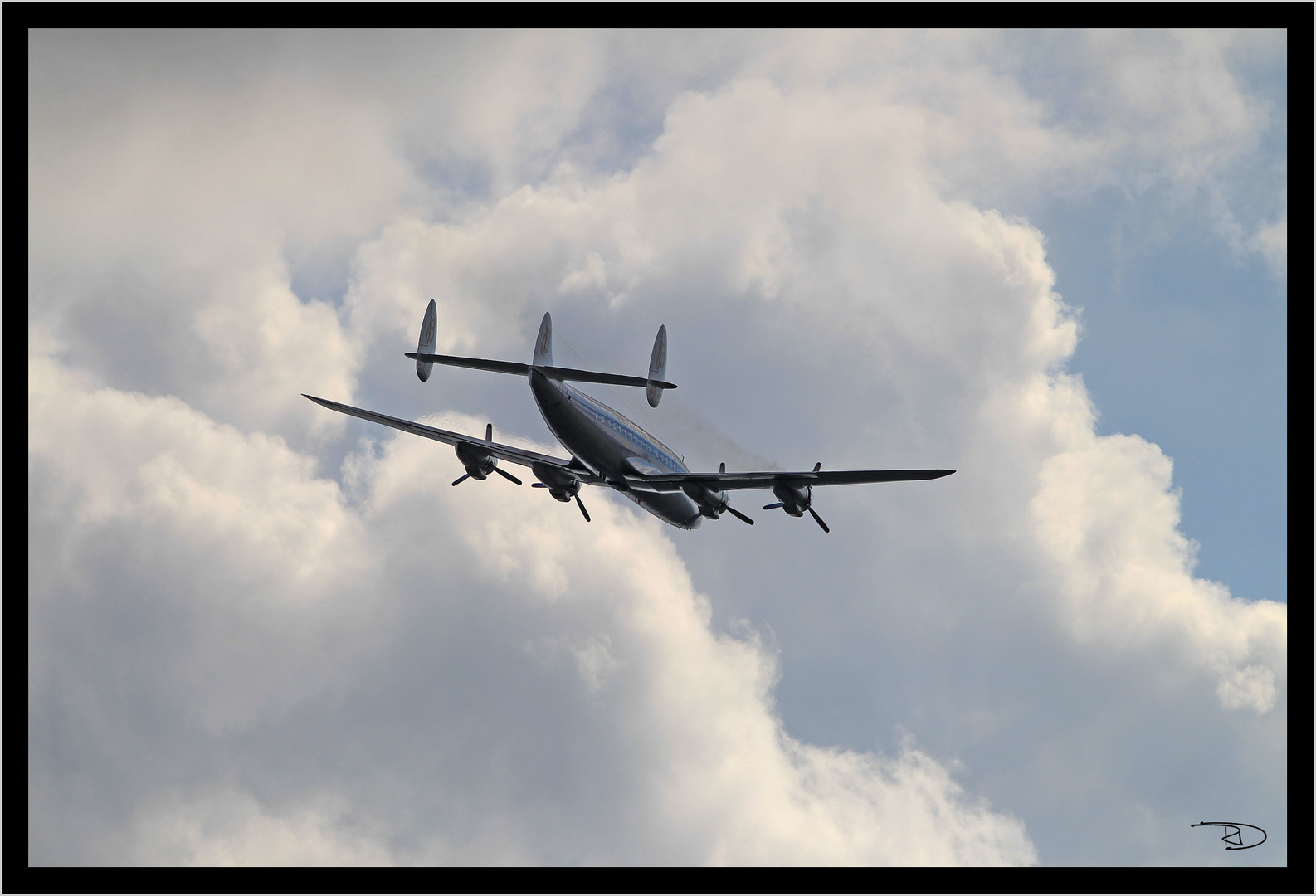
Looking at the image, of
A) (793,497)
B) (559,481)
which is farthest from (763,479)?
(559,481)

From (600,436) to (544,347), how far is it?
220 inches

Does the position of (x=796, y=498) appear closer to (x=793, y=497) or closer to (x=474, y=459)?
(x=793, y=497)

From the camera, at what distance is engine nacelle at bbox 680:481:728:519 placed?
56.9m

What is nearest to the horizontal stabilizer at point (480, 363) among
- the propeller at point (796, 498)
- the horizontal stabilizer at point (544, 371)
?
the horizontal stabilizer at point (544, 371)

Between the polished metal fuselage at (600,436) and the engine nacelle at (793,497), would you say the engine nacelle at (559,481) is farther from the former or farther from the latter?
the engine nacelle at (793,497)

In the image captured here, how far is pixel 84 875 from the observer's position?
123 feet

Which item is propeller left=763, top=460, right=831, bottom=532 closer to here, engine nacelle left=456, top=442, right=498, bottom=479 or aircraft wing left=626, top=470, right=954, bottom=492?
aircraft wing left=626, top=470, right=954, bottom=492

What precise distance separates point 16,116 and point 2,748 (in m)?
22.6

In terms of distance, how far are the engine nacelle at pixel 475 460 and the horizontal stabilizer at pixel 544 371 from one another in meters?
7.27

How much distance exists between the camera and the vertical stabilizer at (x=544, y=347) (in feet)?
173

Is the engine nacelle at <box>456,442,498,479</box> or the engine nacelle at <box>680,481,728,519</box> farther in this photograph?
the engine nacelle at <box>456,442,498,479</box>

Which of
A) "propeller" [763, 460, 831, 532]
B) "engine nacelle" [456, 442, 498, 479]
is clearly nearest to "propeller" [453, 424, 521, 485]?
"engine nacelle" [456, 442, 498, 479]

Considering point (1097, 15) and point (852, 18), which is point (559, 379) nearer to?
point (852, 18)

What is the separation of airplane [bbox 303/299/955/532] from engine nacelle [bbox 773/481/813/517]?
45 millimetres
